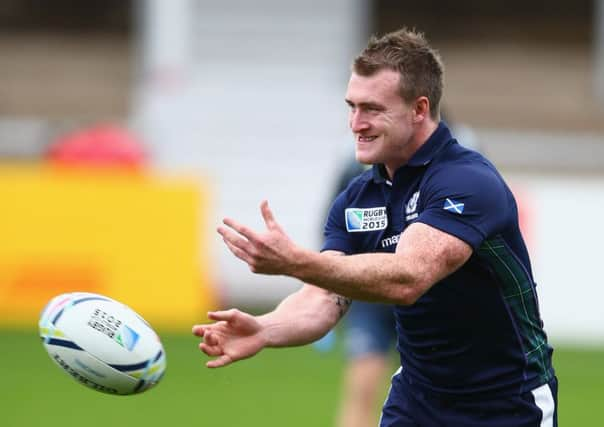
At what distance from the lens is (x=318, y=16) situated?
20.6 m

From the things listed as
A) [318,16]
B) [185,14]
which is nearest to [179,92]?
[185,14]

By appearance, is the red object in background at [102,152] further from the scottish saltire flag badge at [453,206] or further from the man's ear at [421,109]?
the scottish saltire flag badge at [453,206]

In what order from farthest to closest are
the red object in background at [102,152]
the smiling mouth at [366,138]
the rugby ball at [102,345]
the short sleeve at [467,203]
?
the red object in background at [102,152], the rugby ball at [102,345], the smiling mouth at [366,138], the short sleeve at [467,203]

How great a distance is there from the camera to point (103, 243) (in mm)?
13812

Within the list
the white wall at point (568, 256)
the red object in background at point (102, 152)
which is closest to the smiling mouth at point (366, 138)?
the white wall at point (568, 256)

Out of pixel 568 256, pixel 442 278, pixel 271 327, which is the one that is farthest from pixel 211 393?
pixel 442 278

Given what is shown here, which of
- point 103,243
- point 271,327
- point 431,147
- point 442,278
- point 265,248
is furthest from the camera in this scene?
point 103,243

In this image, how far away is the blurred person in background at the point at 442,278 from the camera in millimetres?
5055

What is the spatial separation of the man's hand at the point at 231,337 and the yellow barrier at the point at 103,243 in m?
8.38

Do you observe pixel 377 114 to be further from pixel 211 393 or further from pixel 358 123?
pixel 211 393

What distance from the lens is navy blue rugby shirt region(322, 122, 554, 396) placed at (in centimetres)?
507

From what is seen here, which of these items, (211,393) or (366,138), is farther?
(211,393)

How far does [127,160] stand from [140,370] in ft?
34.3

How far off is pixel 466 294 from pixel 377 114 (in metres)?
0.80
